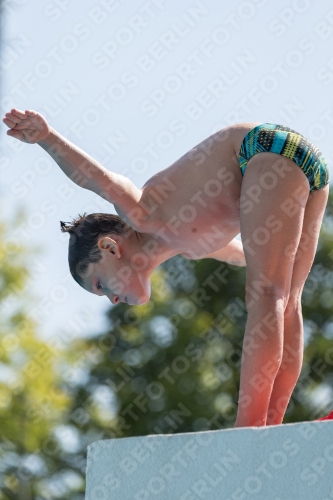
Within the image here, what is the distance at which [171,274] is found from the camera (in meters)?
13.2

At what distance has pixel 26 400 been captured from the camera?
11484 millimetres

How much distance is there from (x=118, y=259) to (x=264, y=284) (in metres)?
0.72

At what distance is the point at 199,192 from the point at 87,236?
1.74 ft

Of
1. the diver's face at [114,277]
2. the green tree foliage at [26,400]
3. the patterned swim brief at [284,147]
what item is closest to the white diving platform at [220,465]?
the diver's face at [114,277]

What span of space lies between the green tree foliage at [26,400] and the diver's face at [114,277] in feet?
27.2

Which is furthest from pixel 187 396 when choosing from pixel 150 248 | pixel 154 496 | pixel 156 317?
pixel 154 496

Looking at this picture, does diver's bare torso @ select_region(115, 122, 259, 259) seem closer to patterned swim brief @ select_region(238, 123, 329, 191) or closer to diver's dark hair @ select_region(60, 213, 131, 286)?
patterned swim brief @ select_region(238, 123, 329, 191)

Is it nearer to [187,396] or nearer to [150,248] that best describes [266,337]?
[150,248]

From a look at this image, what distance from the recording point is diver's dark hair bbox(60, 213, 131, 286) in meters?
3.23

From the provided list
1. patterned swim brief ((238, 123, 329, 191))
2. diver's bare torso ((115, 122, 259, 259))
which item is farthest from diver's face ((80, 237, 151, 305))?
Result: patterned swim brief ((238, 123, 329, 191))

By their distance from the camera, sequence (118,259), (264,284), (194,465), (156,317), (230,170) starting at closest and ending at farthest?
(194,465), (264,284), (230,170), (118,259), (156,317)

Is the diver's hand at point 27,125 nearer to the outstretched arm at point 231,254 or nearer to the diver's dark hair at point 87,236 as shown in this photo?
the diver's dark hair at point 87,236

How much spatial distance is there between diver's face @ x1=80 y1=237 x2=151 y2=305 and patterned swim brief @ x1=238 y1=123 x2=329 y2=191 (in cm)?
63

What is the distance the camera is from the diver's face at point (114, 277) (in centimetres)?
322
